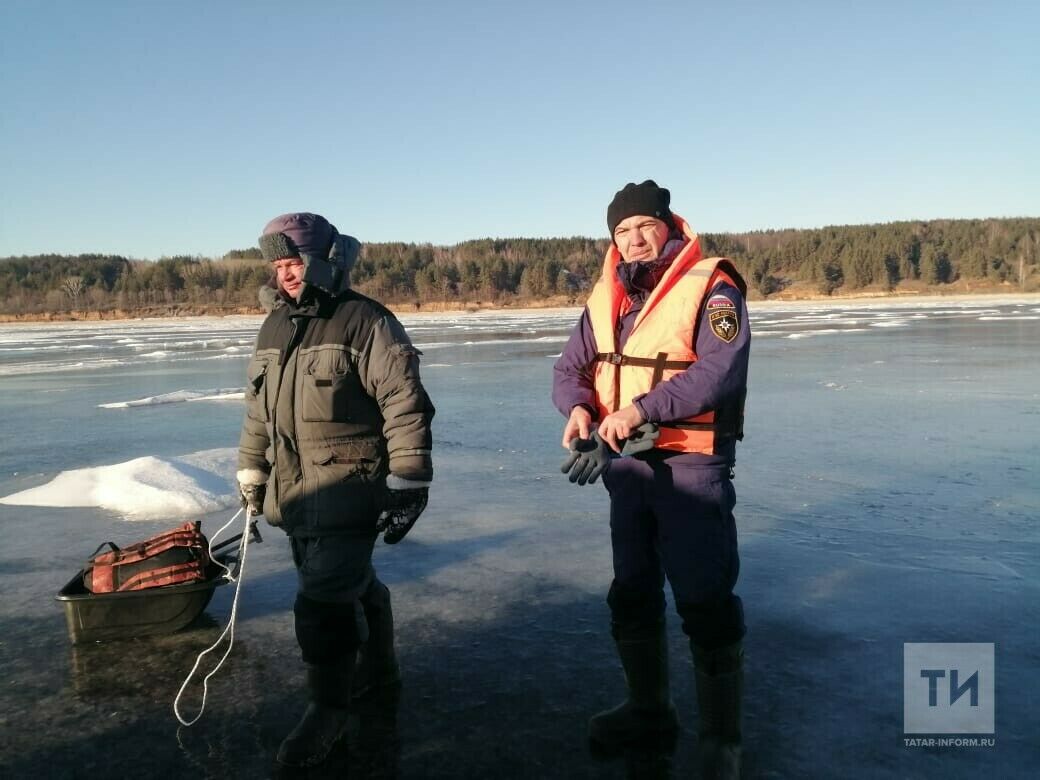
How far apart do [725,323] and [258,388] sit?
1.89 metres

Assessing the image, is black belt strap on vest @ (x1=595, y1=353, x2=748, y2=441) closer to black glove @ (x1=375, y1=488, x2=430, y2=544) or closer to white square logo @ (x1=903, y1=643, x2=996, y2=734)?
black glove @ (x1=375, y1=488, x2=430, y2=544)

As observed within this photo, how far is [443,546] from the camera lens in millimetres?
5332

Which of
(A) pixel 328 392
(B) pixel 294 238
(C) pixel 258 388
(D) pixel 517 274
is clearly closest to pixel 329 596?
(A) pixel 328 392

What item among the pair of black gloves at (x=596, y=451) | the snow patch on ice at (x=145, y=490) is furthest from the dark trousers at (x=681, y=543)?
the snow patch on ice at (x=145, y=490)

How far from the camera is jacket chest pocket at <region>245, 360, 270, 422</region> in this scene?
10.6 ft

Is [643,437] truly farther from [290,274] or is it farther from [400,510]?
[290,274]

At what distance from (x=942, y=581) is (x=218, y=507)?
502cm

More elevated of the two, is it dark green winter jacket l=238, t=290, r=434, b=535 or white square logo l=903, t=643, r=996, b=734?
dark green winter jacket l=238, t=290, r=434, b=535

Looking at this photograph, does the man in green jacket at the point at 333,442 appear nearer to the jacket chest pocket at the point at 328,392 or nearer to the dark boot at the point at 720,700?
the jacket chest pocket at the point at 328,392

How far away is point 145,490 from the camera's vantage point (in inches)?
247

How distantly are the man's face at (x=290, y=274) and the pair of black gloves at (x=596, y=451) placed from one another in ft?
4.04

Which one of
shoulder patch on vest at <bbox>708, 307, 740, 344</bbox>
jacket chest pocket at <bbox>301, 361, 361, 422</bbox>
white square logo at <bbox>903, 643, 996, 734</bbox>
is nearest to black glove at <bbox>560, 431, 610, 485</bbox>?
shoulder patch on vest at <bbox>708, 307, 740, 344</bbox>

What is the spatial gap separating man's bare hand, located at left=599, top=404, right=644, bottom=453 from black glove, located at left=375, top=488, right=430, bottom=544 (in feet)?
2.50

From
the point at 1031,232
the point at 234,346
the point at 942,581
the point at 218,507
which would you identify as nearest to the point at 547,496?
the point at 218,507
